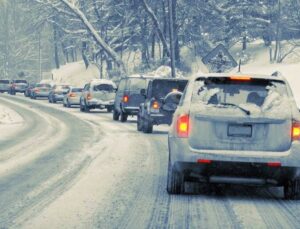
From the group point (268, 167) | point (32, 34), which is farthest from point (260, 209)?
point (32, 34)

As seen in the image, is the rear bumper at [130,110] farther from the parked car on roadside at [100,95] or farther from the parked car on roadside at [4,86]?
the parked car on roadside at [4,86]

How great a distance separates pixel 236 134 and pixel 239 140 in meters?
0.08

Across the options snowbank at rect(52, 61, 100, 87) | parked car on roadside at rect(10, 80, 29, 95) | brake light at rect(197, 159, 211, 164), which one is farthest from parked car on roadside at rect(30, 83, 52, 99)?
brake light at rect(197, 159, 211, 164)

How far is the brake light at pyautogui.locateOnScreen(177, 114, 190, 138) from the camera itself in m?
9.20

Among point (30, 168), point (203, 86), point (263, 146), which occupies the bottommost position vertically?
point (30, 168)

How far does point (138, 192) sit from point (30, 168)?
3169 millimetres

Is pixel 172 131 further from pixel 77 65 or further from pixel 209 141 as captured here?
pixel 77 65

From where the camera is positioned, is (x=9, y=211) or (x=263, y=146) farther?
(x=263, y=146)

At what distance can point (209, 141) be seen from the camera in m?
9.12

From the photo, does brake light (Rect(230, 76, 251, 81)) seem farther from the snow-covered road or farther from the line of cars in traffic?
the snow-covered road

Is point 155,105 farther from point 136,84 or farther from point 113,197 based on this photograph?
point 113,197

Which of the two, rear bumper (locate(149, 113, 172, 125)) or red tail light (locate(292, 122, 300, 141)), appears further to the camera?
rear bumper (locate(149, 113, 172, 125))

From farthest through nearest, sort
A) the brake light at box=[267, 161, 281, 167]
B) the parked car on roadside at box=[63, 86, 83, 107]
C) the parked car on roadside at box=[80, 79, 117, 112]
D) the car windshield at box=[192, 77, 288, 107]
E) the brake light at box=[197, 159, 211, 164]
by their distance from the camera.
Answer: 1. the parked car on roadside at box=[63, 86, 83, 107]
2. the parked car on roadside at box=[80, 79, 117, 112]
3. the car windshield at box=[192, 77, 288, 107]
4. the brake light at box=[197, 159, 211, 164]
5. the brake light at box=[267, 161, 281, 167]

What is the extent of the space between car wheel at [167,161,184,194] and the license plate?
0.89 metres
